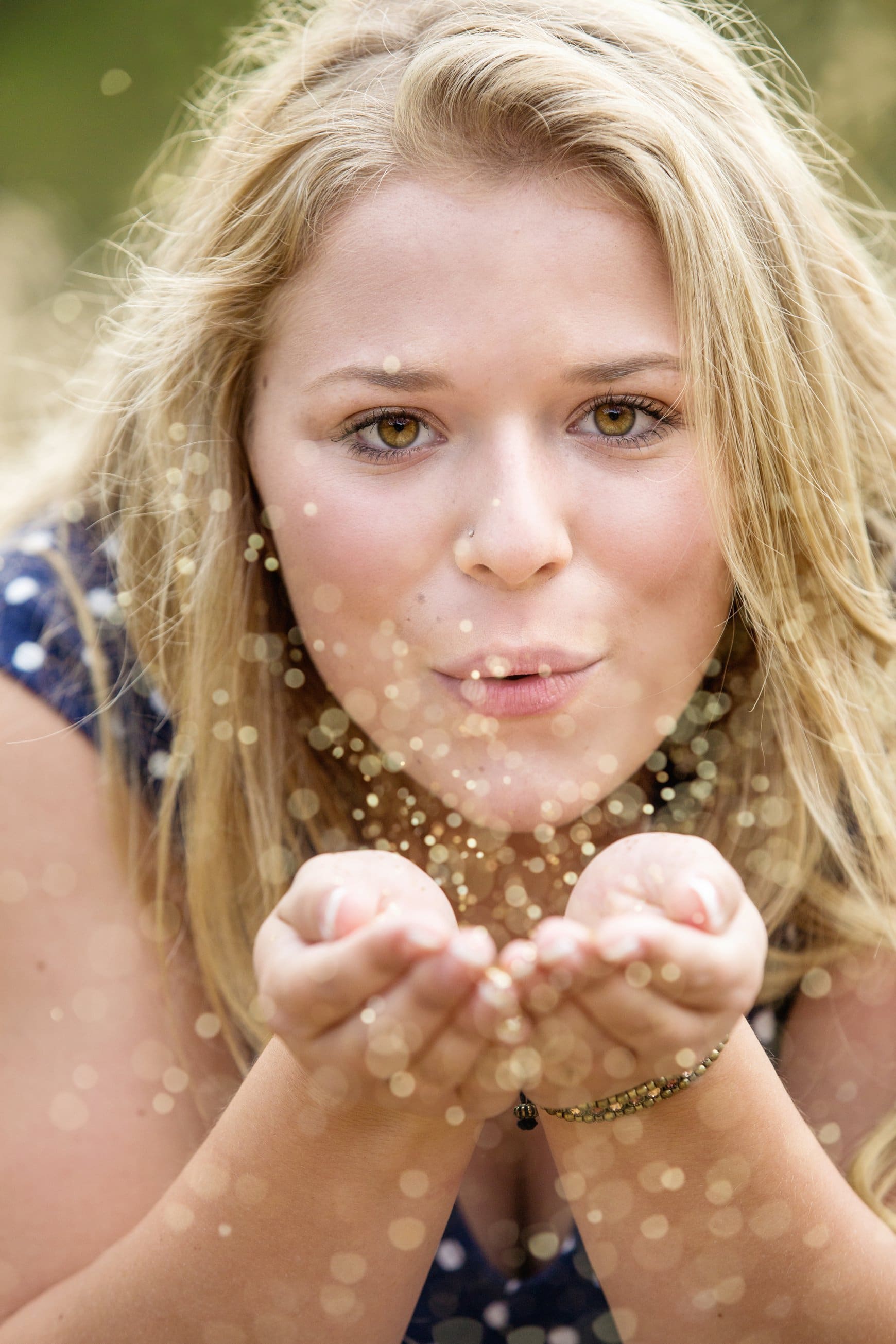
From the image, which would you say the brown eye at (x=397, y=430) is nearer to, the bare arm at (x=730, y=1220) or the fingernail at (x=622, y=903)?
the fingernail at (x=622, y=903)

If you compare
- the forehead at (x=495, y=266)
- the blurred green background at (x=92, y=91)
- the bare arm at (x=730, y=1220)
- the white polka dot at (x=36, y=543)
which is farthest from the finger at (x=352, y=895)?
the blurred green background at (x=92, y=91)

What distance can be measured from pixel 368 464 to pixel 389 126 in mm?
406

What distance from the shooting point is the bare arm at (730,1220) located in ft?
3.66

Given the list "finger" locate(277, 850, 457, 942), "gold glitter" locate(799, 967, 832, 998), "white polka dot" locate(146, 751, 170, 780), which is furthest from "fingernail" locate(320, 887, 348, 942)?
"gold glitter" locate(799, 967, 832, 998)

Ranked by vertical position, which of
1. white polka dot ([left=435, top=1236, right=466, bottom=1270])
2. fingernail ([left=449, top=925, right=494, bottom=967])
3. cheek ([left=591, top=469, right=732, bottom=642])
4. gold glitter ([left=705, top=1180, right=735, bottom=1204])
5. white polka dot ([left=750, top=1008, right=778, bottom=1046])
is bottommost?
white polka dot ([left=435, top=1236, right=466, bottom=1270])

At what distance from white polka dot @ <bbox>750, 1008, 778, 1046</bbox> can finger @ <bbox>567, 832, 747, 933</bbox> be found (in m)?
0.81

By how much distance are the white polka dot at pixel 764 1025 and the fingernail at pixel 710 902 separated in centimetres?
88

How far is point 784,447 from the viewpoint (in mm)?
1434

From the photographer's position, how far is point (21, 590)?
5.42 feet

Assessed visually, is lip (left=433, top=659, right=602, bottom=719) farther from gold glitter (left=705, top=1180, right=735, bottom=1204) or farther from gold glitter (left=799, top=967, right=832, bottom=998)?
gold glitter (left=799, top=967, right=832, bottom=998)

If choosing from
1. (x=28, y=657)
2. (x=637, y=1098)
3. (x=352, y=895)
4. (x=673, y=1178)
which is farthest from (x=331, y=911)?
(x=28, y=657)

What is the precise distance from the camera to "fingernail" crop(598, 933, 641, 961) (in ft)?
2.71

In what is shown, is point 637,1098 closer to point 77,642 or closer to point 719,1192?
point 719,1192

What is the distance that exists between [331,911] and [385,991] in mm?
72
